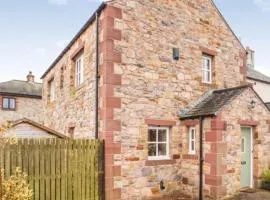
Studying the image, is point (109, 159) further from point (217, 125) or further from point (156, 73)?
point (217, 125)

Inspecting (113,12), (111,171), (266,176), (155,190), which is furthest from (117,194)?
(266,176)

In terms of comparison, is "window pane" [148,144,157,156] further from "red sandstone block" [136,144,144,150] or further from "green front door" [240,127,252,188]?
"green front door" [240,127,252,188]

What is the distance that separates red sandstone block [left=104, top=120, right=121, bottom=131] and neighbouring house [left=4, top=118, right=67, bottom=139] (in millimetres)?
3027

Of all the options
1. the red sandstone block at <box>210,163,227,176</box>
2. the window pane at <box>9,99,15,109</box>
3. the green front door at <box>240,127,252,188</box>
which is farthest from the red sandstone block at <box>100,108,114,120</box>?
the window pane at <box>9,99,15,109</box>

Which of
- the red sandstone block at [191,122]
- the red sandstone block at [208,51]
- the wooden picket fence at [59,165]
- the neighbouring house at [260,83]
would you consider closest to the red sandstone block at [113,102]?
the wooden picket fence at [59,165]

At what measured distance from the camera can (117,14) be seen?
933 centimetres

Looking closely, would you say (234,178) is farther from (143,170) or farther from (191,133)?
(143,170)

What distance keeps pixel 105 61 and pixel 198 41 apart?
15.0 ft

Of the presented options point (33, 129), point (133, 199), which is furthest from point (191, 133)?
point (33, 129)

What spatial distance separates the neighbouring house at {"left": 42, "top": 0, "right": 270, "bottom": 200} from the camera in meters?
9.09

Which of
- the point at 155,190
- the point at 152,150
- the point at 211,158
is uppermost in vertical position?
the point at 152,150

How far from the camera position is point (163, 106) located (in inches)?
403

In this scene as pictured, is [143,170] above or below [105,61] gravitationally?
below

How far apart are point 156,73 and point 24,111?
66.6 ft
